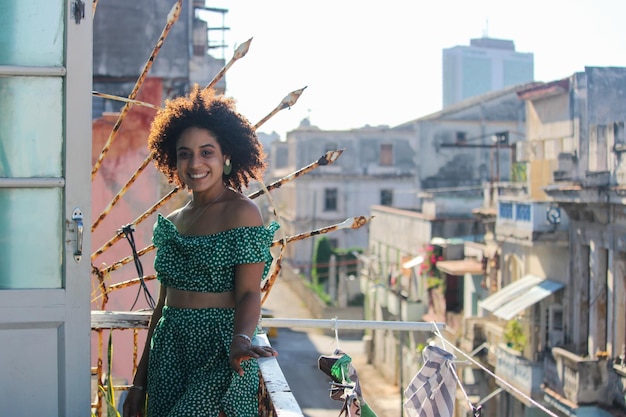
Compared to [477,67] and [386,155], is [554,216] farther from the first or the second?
[477,67]

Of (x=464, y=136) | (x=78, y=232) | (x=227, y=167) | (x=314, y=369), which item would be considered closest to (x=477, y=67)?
(x=464, y=136)

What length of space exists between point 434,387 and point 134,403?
1.45m

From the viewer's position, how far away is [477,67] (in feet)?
A: 360

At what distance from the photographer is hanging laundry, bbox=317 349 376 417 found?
3767mm

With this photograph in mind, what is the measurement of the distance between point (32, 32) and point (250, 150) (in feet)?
3.23

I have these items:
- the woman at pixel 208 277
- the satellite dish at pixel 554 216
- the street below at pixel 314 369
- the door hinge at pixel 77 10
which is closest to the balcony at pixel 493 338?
the satellite dish at pixel 554 216

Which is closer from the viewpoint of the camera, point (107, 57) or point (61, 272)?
point (61, 272)

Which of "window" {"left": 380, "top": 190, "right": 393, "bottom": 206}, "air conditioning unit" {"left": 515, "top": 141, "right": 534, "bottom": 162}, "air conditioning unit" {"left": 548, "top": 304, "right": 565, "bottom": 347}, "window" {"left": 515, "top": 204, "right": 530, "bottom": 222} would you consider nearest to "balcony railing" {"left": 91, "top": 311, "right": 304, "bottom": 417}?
"air conditioning unit" {"left": 548, "top": 304, "right": 565, "bottom": 347}

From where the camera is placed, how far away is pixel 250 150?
4.09m

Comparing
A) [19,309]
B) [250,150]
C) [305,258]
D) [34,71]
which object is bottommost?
[305,258]

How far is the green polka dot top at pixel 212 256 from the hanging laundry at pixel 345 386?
Answer: 57 cm

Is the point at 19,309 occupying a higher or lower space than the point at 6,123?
lower

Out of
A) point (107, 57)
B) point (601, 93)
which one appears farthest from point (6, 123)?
point (601, 93)

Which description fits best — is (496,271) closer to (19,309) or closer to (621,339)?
(621,339)
